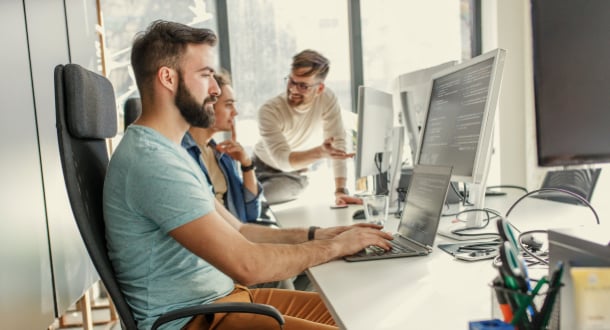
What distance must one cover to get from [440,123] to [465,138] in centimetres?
19

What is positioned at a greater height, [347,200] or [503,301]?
[503,301]

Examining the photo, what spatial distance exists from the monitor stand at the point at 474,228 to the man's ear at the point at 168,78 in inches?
34.3

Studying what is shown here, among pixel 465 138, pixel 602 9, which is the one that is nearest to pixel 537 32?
pixel 602 9

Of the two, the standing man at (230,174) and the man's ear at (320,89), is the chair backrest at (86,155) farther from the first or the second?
the man's ear at (320,89)

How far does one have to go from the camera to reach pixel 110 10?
Answer: 13.6ft

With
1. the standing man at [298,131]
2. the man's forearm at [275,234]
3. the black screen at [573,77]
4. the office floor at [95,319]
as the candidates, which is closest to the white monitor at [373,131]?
the standing man at [298,131]

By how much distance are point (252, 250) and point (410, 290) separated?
1.34ft

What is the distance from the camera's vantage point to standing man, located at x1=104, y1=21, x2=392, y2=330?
1.20m

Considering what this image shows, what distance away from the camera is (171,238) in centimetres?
129

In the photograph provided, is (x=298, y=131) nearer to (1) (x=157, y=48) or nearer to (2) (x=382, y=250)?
(1) (x=157, y=48)

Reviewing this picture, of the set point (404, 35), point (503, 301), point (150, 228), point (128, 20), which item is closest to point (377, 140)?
point (150, 228)

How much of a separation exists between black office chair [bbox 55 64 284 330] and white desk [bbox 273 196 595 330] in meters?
0.19

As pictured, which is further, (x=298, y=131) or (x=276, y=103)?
(x=298, y=131)

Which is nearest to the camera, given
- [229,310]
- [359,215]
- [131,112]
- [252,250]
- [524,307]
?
[524,307]
